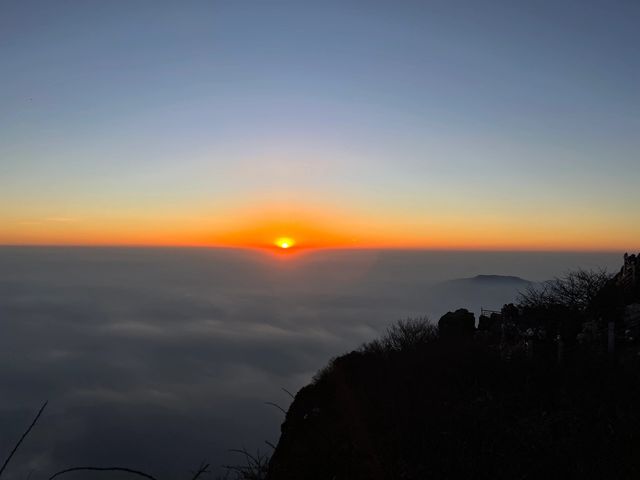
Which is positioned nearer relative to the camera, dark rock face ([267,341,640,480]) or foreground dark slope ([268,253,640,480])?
dark rock face ([267,341,640,480])

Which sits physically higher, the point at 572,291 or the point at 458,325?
the point at 572,291

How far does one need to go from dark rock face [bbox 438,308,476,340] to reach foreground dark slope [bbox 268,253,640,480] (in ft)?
27.6

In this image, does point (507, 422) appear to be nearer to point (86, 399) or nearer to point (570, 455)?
point (570, 455)

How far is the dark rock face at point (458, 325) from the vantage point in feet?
101

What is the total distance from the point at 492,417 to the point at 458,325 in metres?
20.8

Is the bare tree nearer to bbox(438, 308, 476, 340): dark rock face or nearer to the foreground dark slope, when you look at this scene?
bbox(438, 308, 476, 340): dark rock face

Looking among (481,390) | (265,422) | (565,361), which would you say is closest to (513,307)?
(565,361)

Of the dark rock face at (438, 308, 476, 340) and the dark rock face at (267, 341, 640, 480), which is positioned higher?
the dark rock face at (267, 341, 640, 480)

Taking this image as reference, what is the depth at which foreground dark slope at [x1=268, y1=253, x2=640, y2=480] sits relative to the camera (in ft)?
30.4

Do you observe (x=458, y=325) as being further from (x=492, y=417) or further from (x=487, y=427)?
(x=487, y=427)

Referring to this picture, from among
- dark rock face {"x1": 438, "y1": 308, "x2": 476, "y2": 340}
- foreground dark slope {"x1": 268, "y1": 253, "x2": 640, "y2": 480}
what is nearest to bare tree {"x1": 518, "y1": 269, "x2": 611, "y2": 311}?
dark rock face {"x1": 438, "y1": 308, "x2": 476, "y2": 340}

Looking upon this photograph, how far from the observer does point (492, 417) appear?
11734mm

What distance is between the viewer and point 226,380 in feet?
531

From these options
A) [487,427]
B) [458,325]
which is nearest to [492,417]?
[487,427]
